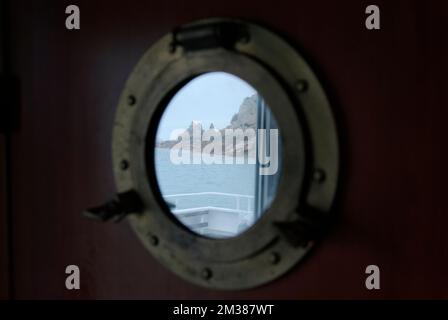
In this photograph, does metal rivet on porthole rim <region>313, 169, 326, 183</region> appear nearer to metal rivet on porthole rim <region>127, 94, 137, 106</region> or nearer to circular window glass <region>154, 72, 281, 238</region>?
circular window glass <region>154, 72, 281, 238</region>

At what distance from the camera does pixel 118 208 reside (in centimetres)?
81

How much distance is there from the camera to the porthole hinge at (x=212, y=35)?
71cm

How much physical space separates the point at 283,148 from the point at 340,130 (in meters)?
0.09

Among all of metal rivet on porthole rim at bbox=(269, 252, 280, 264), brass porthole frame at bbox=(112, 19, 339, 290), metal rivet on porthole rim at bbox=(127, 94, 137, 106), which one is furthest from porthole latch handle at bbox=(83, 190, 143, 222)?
metal rivet on porthole rim at bbox=(269, 252, 280, 264)

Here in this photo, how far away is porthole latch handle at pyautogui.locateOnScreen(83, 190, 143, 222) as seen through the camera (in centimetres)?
77

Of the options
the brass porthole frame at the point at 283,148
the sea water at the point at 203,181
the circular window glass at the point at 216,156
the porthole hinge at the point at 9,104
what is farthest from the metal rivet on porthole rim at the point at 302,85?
the porthole hinge at the point at 9,104

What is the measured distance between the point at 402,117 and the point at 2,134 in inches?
33.3

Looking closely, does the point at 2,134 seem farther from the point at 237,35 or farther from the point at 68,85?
the point at 237,35

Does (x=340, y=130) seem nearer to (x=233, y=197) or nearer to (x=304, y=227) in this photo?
(x=304, y=227)

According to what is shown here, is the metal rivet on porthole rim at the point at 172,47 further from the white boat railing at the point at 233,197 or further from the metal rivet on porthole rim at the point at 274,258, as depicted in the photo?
the metal rivet on porthole rim at the point at 274,258

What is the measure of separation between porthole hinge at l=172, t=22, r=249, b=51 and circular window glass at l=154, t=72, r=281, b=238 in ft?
0.21

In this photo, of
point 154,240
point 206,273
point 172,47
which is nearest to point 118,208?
point 154,240
